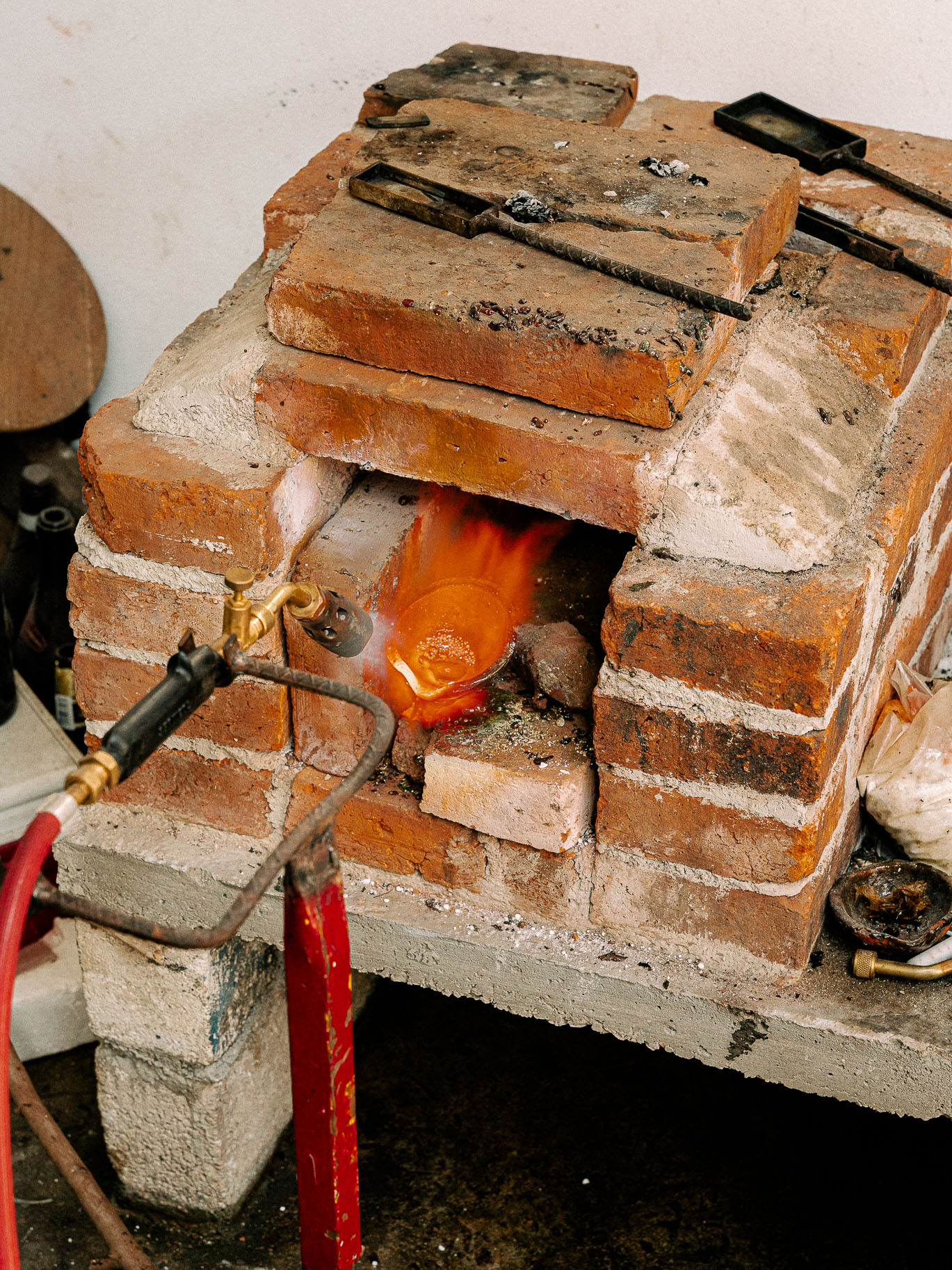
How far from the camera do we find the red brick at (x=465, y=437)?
1436 mm

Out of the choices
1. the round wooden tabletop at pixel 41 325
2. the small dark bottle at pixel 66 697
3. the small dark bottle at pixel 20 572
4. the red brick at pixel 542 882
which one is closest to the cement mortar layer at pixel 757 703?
the red brick at pixel 542 882

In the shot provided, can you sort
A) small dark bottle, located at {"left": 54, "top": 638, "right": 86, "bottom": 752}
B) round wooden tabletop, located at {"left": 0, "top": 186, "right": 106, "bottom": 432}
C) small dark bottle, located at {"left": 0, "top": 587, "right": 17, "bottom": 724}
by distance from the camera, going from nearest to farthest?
small dark bottle, located at {"left": 0, "top": 587, "right": 17, "bottom": 724}, small dark bottle, located at {"left": 54, "top": 638, "right": 86, "bottom": 752}, round wooden tabletop, located at {"left": 0, "top": 186, "right": 106, "bottom": 432}

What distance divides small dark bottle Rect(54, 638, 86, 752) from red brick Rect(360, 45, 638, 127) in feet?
4.21

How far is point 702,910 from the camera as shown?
157 cm

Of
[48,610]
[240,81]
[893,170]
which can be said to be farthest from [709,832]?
[240,81]

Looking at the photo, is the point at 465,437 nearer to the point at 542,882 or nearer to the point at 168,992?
the point at 542,882

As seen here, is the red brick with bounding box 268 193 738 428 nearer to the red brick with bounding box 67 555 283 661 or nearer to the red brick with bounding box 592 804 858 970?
the red brick with bounding box 67 555 283 661

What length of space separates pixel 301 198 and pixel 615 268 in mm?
566

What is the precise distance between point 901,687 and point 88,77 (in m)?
2.15

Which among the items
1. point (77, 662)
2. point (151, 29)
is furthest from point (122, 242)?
point (77, 662)

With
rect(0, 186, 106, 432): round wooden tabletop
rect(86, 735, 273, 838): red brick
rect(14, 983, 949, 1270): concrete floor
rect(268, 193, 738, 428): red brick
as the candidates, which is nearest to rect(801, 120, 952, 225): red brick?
rect(268, 193, 738, 428): red brick

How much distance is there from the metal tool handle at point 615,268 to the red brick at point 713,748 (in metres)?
0.44

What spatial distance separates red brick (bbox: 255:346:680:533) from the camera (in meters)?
1.44

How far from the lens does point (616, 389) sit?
1430 millimetres
